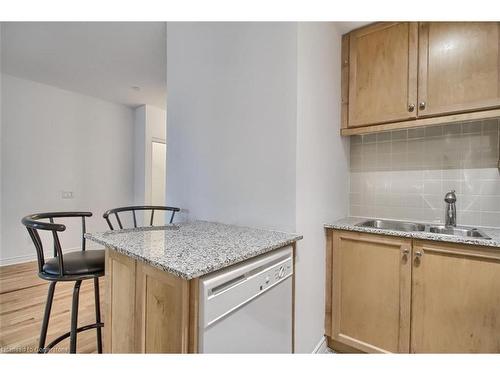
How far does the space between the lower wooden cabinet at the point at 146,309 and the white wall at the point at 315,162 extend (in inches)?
29.5

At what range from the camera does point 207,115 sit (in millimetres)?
1834

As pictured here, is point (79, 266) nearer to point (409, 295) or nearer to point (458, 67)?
point (409, 295)

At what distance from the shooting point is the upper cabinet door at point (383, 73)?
66.5 inches

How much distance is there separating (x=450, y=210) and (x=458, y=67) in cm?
91

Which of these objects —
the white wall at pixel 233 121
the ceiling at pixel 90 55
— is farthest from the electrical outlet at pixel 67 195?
the white wall at pixel 233 121

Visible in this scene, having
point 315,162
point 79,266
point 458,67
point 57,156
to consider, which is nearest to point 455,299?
point 315,162

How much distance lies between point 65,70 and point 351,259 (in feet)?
12.6

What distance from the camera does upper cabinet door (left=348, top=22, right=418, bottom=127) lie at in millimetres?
1688

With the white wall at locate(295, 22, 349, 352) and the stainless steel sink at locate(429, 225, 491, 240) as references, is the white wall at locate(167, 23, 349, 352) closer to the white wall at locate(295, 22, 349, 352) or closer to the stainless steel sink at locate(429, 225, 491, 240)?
the white wall at locate(295, 22, 349, 352)

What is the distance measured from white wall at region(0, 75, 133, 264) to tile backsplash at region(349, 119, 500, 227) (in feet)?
12.8

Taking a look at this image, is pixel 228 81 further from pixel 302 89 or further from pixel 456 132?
pixel 456 132

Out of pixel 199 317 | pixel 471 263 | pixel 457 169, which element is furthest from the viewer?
pixel 457 169

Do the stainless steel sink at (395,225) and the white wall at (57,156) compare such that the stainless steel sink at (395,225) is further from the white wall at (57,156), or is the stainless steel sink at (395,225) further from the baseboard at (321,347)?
the white wall at (57,156)
